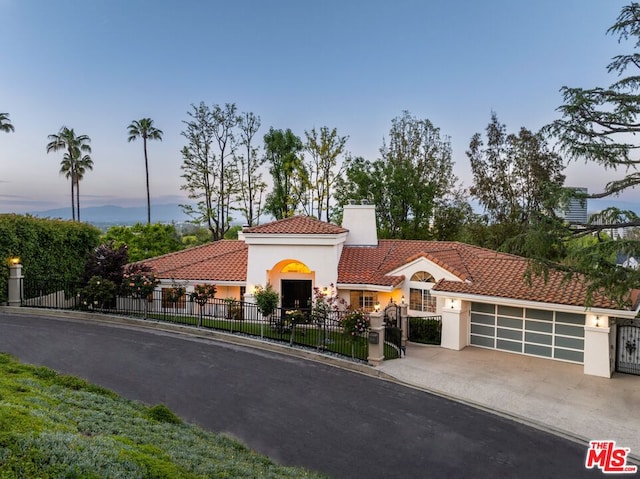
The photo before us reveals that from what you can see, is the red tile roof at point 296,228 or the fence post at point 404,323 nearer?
the fence post at point 404,323

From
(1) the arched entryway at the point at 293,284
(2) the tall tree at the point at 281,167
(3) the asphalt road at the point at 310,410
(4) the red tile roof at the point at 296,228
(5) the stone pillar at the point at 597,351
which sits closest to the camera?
(3) the asphalt road at the point at 310,410

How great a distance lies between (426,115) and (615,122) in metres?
32.1

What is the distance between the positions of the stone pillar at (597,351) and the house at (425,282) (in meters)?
0.03

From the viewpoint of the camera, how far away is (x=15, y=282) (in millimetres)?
20328

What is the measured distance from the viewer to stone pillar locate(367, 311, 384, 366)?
49.5 feet

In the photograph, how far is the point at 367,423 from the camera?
10.3m

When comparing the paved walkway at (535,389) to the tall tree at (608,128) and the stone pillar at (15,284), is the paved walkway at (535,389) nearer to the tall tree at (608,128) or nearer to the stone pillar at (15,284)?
the tall tree at (608,128)

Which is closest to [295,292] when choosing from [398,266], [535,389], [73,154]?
[398,266]

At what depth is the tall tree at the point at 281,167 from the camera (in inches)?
1791

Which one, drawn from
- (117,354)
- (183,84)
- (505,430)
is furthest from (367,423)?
(183,84)

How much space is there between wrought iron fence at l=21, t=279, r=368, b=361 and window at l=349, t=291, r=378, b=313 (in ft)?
7.28

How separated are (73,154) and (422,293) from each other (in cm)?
4568

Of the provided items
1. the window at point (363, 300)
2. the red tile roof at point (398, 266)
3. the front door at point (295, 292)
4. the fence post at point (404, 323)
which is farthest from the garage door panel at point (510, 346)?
the front door at point (295, 292)

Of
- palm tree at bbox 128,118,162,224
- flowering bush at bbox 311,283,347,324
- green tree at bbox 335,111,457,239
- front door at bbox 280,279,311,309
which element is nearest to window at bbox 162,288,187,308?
front door at bbox 280,279,311,309
